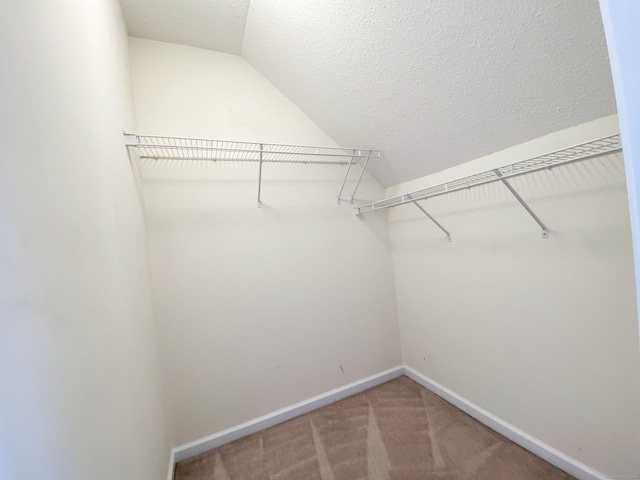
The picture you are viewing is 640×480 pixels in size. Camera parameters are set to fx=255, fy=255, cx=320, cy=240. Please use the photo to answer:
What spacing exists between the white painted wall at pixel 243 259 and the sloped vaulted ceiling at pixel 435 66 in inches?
10.5

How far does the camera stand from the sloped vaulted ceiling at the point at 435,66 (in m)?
0.93

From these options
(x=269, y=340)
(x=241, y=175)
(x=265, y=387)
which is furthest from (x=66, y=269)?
(x=265, y=387)

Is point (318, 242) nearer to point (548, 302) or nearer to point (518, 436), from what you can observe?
point (548, 302)

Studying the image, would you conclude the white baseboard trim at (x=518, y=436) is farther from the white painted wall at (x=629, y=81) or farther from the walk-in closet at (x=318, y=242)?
the white painted wall at (x=629, y=81)

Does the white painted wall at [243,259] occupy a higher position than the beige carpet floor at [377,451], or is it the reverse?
the white painted wall at [243,259]

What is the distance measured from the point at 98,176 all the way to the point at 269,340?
1.38 metres

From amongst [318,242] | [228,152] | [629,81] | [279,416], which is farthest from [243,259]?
[629,81]

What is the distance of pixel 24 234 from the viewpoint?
439 millimetres

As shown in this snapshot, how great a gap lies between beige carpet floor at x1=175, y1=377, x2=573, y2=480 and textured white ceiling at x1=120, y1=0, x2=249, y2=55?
2.63 m

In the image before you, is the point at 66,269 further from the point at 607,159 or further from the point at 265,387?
the point at 607,159

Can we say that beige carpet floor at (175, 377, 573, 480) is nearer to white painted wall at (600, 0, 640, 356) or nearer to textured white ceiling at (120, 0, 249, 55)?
white painted wall at (600, 0, 640, 356)

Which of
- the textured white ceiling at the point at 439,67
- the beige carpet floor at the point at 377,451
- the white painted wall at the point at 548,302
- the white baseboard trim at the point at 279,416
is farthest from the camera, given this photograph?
the white baseboard trim at the point at 279,416

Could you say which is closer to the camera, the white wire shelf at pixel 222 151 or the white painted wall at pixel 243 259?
the white wire shelf at pixel 222 151

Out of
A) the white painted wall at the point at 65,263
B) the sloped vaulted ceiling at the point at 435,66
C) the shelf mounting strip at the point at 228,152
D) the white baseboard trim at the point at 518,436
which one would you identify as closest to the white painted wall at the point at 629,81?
the sloped vaulted ceiling at the point at 435,66
